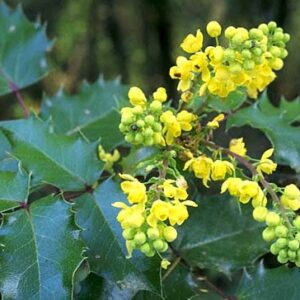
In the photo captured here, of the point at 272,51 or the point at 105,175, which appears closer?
the point at 272,51

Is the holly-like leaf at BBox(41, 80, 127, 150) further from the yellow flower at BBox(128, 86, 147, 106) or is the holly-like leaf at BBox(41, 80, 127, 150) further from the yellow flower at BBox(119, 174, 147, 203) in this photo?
the yellow flower at BBox(119, 174, 147, 203)

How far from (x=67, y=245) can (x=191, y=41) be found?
1.31 feet

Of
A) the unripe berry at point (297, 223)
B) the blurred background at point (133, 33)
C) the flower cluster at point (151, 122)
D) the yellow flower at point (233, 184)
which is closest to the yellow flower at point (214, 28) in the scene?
the flower cluster at point (151, 122)

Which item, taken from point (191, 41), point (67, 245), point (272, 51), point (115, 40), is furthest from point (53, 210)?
point (115, 40)

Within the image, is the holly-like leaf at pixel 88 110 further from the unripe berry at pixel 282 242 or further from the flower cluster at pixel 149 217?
the unripe berry at pixel 282 242

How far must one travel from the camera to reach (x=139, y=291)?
1.14 meters

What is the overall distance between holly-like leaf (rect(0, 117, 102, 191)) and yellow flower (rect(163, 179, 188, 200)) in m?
0.24

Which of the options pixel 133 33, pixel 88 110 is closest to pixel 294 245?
pixel 88 110

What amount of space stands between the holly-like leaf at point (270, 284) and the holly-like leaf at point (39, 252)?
1.24 feet

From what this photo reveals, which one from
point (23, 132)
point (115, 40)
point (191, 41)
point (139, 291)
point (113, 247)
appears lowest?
point (115, 40)

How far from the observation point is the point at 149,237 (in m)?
0.95

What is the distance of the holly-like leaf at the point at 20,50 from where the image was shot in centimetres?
173

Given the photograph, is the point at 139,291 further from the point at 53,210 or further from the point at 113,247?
the point at 53,210

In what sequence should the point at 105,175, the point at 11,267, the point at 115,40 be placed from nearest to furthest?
the point at 11,267 < the point at 105,175 < the point at 115,40
